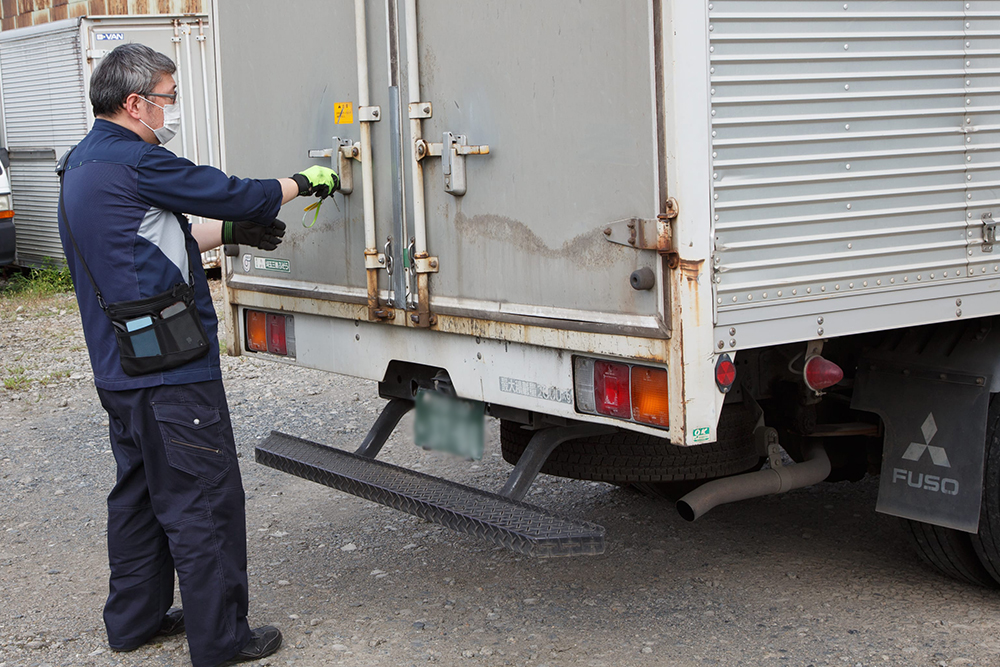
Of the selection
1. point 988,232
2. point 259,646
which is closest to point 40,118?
point 259,646

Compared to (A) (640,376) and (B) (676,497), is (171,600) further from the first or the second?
(B) (676,497)

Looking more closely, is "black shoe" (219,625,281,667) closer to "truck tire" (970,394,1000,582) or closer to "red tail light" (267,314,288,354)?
"red tail light" (267,314,288,354)

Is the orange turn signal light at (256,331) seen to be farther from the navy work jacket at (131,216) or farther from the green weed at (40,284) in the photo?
the green weed at (40,284)

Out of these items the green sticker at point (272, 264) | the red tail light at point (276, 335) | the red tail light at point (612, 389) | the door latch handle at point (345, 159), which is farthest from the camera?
the red tail light at point (276, 335)

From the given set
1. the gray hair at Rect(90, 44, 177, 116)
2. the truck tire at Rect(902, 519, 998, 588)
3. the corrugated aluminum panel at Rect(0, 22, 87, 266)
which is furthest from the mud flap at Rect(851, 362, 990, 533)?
the corrugated aluminum panel at Rect(0, 22, 87, 266)

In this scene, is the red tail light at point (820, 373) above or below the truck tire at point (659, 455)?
above

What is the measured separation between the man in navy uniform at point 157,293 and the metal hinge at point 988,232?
2263mm

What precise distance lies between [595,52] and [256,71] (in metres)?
1.77

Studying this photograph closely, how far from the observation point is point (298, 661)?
3.61m

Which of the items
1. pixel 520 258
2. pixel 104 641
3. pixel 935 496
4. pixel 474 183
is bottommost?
pixel 104 641

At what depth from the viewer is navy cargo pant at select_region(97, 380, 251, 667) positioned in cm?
346

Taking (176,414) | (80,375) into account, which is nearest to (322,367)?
(176,414)

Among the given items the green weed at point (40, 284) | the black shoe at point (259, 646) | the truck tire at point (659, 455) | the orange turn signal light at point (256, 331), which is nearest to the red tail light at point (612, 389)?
the truck tire at point (659, 455)

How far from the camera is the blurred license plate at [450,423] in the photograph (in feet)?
12.7
